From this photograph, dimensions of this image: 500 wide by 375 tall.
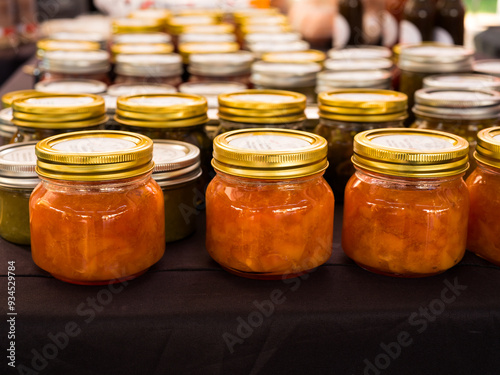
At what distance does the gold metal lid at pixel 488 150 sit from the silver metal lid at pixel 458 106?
0.20 m

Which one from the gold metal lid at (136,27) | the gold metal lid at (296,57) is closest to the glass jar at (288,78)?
the gold metal lid at (296,57)

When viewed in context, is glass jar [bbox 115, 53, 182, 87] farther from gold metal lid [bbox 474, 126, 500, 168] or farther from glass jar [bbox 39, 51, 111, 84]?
gold metal lid [bbox 474, 126, 500, 168]

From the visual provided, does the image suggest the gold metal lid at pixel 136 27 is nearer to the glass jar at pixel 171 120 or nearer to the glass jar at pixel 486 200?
the glass jar at pixel 171 120

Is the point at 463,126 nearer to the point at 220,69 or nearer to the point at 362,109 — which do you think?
the point at 362,109

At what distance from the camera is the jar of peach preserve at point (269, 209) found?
925 millimetres

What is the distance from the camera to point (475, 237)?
41.8 inches

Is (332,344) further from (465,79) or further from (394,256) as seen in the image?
(465,79)

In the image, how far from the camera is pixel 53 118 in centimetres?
119

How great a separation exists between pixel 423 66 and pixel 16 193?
3.71ft

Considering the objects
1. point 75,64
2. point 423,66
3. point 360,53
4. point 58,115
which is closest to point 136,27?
point 75,64

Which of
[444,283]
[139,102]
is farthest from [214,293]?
[139,102]

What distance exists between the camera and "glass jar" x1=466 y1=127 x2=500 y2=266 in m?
1.00

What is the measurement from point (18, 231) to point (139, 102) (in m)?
0.38

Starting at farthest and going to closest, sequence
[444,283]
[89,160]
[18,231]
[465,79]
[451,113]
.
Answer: [465,79]
[451,113]
[18,231]
[444,283]
[89,160]
